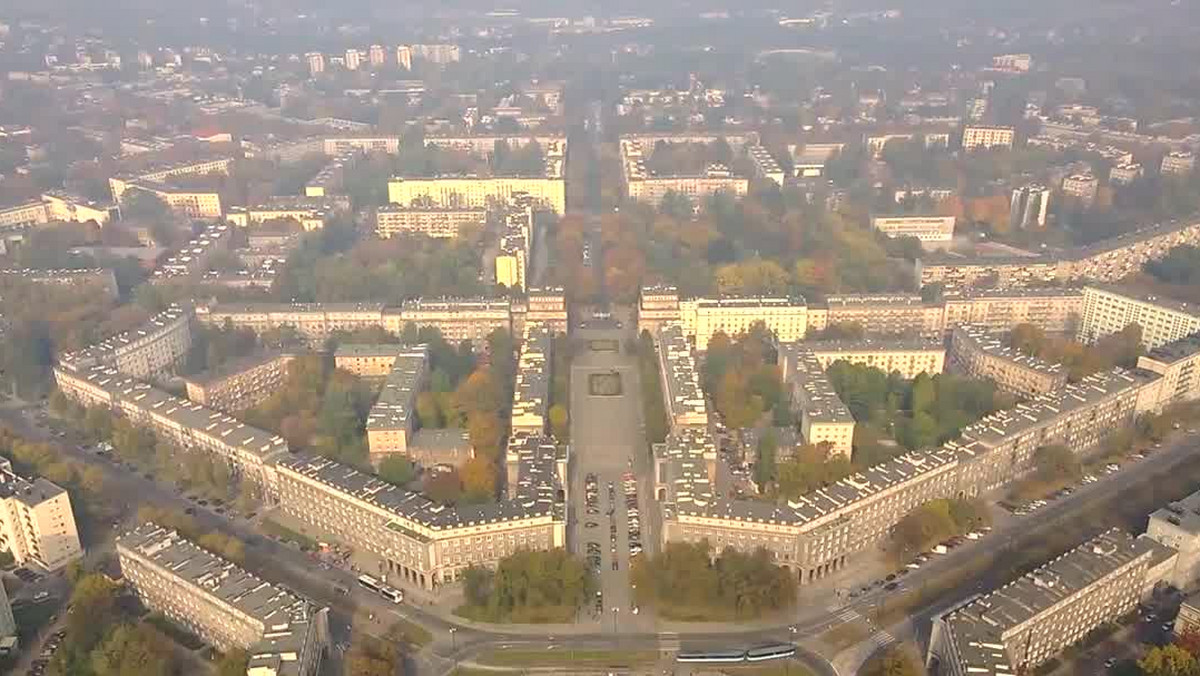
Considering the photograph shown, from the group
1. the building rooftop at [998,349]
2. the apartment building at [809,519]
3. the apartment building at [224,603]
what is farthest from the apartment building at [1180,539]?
the apartment building at [224,603]

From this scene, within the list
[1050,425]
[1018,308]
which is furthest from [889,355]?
[1018,308]

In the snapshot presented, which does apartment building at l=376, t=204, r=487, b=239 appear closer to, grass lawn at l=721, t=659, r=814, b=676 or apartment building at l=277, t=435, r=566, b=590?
apartment building at l=277, t=435, r=566, b=590

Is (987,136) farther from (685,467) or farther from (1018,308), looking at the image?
(685,467)

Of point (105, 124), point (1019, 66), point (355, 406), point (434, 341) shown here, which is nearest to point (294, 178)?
point (105, 124)

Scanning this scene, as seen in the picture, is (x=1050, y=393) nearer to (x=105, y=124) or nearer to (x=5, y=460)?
(x=5, y=460)

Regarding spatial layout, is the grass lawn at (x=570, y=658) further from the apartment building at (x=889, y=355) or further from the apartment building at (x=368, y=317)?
the apartment building at (x=368, y=317)
